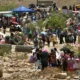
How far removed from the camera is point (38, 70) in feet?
58.6

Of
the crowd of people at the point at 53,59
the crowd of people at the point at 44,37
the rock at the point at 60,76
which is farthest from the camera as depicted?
→ the crowd of people at the point at 44,37

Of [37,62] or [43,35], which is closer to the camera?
[37,62]

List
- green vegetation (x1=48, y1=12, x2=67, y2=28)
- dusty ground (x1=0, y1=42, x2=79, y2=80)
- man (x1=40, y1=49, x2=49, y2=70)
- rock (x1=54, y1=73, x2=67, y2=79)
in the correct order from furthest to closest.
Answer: green vegetation (x1=48, y1=12, x2=67, y2=28)
man (x1=40, y1=49, x2=49, y2=70)
dusty ground (x1=0, y1=42, x2=79, y2=80)
rock (x1=54, y1=73, x2=67, y2=79)

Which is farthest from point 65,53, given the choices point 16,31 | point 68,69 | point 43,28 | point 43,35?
point 43,28

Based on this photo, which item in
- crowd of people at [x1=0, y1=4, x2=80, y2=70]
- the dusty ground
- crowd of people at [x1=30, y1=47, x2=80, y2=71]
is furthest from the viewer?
crowd of people at [x1=0, y1=4, x2=80, y2=70]

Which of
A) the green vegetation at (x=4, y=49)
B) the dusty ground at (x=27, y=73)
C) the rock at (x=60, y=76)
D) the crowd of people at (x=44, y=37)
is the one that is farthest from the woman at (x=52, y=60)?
the green vegetation at (x=4, y=49)

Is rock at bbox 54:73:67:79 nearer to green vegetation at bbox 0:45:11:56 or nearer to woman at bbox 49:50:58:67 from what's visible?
woman at bbox 49:50:58:67

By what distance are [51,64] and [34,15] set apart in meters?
18.0

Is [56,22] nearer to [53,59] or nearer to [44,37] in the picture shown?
[44,37]

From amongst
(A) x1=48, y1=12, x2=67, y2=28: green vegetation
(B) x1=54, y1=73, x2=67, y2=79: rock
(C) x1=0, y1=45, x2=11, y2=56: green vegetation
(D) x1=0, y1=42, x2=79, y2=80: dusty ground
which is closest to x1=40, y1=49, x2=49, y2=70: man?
(D) x1=0, y1=42, x2=79, y2=80: dusty ground

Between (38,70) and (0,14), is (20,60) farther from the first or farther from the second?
(0,14)

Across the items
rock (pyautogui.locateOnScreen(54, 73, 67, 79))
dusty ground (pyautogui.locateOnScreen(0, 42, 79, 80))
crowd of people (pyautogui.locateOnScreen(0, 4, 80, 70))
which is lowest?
dusty ground (pyautogui.locateOnScreen(0, 42, 79, 80))

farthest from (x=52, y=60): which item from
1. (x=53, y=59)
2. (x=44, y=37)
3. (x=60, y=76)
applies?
(x=44, y=37)

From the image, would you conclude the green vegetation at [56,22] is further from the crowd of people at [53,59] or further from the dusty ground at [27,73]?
the crowd of people at [53,59]
